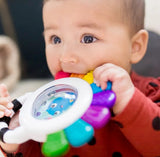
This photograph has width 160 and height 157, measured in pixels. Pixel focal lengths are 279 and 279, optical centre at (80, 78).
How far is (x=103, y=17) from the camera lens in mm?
620

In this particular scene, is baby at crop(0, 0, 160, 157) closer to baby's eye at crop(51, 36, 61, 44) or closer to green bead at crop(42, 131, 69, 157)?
baby's eye at crop(51, 36, 61, 44)

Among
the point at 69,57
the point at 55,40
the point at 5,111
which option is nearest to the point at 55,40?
the point at 55,40

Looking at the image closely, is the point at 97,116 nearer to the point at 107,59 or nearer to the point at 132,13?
the point at 107,59

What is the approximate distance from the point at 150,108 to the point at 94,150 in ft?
0.57

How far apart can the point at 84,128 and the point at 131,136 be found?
0.14m

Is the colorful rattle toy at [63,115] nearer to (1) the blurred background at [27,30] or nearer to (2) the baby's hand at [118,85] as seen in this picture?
(2) the baby's hand at [118,85]

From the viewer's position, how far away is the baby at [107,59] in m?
0.56

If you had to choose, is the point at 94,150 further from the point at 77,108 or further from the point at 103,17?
the point at 103,17

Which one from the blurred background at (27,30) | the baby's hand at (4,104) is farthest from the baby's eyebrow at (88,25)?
the blurred background at (27,30)

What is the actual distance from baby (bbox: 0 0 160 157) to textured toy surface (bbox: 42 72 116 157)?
0.04m

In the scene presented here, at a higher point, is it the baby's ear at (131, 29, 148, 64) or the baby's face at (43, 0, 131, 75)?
the baby's face at (43, 0, 131, 75)

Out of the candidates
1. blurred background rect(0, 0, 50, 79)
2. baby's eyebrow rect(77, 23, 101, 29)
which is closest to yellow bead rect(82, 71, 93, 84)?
baby's eyebrow rect(77, 23, 101, 29)

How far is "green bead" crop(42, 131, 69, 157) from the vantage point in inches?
18.0

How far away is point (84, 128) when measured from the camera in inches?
18.5
